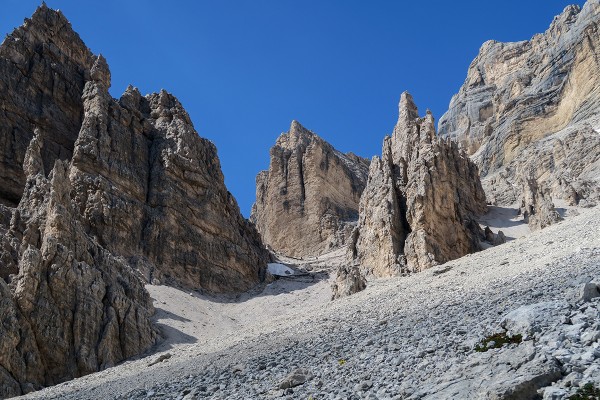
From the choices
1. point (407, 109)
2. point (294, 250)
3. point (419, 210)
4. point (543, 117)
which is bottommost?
point (419, 210)

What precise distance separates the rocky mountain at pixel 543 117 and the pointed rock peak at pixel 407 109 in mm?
15312

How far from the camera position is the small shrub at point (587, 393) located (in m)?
7.12

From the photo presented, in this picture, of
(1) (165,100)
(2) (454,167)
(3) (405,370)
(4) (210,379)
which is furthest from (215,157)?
(3) (405,370)

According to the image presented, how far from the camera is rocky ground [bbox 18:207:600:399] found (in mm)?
8586

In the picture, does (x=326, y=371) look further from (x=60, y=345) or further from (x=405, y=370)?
(x=60, y=345)

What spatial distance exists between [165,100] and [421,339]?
224 ft

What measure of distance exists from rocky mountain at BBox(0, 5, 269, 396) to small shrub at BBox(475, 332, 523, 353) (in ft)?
84.4

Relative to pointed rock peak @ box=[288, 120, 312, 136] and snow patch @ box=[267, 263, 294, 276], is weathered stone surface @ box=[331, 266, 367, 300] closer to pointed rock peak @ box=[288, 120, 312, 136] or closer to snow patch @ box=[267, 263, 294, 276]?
snow patch @ box=[267, 263, 294, 276]

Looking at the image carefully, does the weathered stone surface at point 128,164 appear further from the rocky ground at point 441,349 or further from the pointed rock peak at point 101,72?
the rocky ground at point 441,349

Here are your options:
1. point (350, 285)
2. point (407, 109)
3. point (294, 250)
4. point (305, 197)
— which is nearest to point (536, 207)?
point (350, 285)

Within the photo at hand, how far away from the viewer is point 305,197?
102 meters

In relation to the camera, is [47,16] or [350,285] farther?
[47,16]

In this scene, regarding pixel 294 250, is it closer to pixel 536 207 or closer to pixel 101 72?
pixel 101 72

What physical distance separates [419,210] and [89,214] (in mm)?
31199
